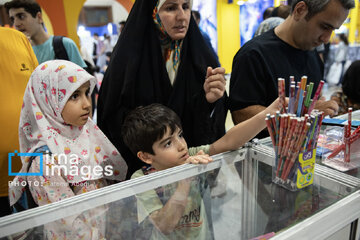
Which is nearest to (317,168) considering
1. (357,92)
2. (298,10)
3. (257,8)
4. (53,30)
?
(298,10)

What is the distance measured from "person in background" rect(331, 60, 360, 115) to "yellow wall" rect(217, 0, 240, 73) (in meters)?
6.27

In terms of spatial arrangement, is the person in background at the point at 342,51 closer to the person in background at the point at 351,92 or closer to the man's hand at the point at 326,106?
the person in background at the point at 351,92

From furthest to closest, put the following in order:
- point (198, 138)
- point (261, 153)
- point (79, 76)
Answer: point (198, 138), point (79, 76), point (261, 153)

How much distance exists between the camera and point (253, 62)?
4.66ft

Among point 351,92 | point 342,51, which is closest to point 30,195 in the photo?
point 351,92

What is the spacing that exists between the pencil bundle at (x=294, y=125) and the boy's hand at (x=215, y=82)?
368 mm

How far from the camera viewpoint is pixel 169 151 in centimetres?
100

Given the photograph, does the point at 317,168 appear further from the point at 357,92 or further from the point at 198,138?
the point at 357,92

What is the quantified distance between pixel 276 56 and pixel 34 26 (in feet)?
5.39

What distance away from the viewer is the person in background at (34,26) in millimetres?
1845

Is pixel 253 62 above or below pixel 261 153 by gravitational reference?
above

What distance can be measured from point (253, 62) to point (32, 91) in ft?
3.41

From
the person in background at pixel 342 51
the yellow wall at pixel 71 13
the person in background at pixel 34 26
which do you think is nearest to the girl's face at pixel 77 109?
the person in background at pixel 34 26

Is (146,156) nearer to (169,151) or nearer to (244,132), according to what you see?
(169,151)
